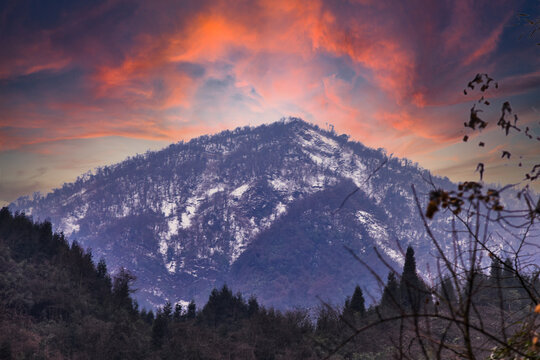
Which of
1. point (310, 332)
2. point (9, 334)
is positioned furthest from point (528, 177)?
point (9, 334)

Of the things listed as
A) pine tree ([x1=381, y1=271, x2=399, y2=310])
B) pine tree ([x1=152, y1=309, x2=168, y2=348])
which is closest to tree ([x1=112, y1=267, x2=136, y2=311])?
pine tree ([x1=152, y1=309, x2=168, y2=348])

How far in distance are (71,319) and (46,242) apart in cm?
2055

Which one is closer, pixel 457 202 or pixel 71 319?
pixel 457 202

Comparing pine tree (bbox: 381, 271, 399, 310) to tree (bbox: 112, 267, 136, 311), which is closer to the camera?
pine tree (bbox: 381, 271, 399, 310)

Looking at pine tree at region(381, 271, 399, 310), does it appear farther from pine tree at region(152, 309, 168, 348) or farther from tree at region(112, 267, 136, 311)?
tree at region(112, 267, 136, 311)

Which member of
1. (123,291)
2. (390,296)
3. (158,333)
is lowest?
(158,333)

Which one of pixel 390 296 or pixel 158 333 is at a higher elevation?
pixel 390 296

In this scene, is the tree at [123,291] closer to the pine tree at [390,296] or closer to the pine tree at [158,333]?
the pine tree at [158,333]

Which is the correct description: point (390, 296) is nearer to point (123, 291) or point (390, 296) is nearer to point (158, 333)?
point (158, 333)

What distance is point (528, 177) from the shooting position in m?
3.29

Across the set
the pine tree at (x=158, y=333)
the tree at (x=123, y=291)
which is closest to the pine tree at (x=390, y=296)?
the pine tree at (x=158, y=333)

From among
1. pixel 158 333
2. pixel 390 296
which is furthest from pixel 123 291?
pixel 390 296

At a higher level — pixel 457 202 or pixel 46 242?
pixel 46 242

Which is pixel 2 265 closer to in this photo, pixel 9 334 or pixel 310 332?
pixel 9 334
